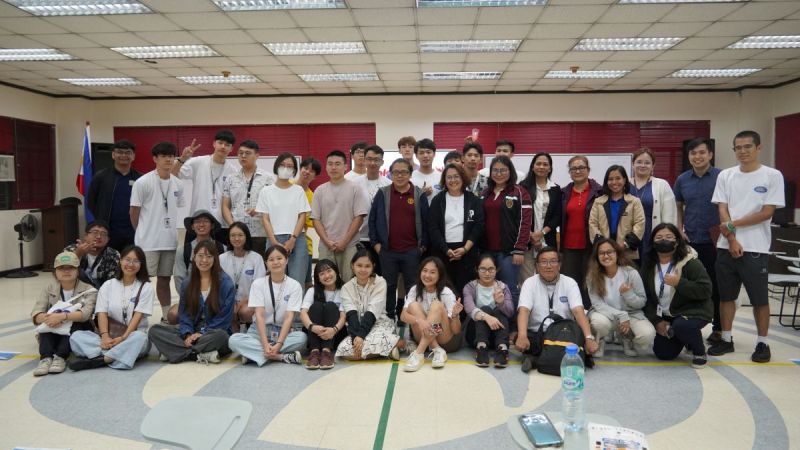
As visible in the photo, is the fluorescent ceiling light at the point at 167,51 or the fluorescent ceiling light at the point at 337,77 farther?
the fluorescent ceiling light at the point at 337,77

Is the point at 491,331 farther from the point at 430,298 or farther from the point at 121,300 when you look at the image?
the point at 121,300

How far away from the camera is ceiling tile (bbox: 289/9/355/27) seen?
5539 millimetres

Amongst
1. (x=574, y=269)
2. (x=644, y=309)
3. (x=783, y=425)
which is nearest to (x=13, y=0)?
(x=574, y=269)

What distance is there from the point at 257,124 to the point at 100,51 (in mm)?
3385

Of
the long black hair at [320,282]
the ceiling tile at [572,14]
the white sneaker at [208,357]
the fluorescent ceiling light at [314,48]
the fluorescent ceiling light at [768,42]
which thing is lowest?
the white sneaker at [208,357]

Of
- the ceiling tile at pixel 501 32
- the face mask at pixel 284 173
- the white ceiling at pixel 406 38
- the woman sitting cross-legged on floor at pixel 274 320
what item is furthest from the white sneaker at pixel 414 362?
the ceiling tile at pixel 501 32

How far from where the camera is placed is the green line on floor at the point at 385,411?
2.50 meters

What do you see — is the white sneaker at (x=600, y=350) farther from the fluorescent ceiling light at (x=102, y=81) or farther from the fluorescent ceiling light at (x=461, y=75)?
the fluorescent ceiling light at (x=102, y=81)

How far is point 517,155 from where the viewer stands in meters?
9.78

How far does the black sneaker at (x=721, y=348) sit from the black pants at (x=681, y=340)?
12.0 inches

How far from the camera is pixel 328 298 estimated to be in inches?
158

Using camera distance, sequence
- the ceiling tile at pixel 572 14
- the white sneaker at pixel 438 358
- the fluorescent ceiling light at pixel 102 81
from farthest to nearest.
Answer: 1. the fluorescent ceiling light at pixel 102 81
2. the ceiling tile at pixel 572 14
3. the white sneaker at pixel 438 358

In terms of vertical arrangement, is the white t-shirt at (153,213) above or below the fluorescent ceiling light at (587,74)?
below

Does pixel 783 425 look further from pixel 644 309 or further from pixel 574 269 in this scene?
pixel 574 269
